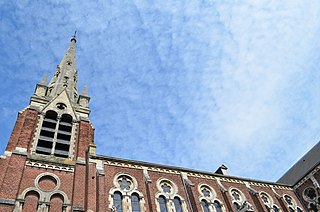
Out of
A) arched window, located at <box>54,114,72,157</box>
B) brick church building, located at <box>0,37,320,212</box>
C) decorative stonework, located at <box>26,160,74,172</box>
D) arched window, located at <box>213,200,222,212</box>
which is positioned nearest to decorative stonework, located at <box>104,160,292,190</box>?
brick church building, located at <box>0,37,320,212</box>

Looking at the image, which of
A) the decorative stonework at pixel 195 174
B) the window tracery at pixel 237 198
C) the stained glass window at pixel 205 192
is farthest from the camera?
the window tracery at pixel 237 198

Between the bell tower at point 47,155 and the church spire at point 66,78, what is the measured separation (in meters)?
0.50

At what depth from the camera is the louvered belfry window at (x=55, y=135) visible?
75.3 feet

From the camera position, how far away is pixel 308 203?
1134 inches

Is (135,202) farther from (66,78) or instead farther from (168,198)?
(66,78)

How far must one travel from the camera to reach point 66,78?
34406 mm

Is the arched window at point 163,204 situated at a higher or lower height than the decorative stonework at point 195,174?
lower

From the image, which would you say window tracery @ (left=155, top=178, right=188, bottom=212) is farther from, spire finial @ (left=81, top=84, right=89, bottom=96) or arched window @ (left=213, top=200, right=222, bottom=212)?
spire finial @ (left=81, top=84, right=89, bottom=96)

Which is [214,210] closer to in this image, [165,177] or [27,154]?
[165,177]

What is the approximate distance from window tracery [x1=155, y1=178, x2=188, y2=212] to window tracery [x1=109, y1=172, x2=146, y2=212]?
4.72 ft

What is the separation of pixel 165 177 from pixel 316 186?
51.8ft

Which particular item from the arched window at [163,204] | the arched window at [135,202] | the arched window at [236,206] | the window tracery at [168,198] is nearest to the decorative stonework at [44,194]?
the arched window at [135,202]

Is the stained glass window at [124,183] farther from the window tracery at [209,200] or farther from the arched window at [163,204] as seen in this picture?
the window tracery at [209,200]

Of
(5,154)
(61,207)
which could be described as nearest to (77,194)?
(61,207)
